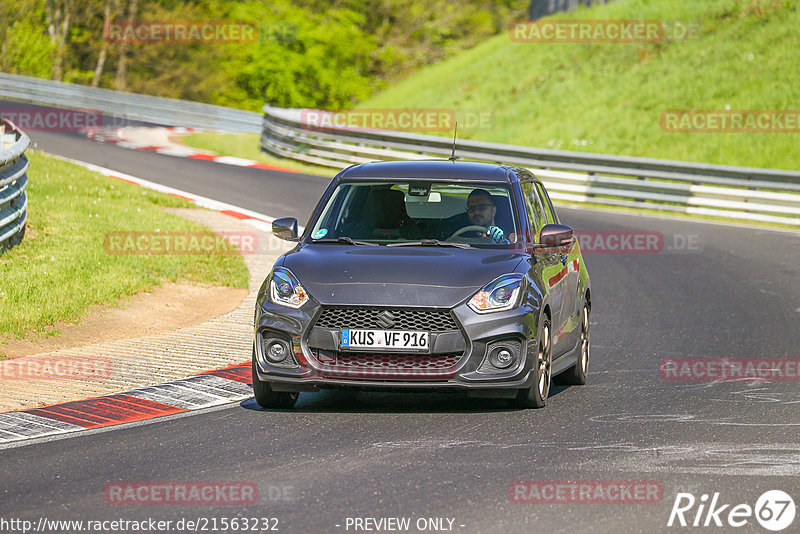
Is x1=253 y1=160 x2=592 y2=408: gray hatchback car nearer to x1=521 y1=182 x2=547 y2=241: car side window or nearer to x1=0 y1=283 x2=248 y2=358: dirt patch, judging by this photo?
x1=521 y1=182 x2=547 y2=241: car side window

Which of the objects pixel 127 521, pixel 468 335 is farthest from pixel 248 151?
pixel 127 521

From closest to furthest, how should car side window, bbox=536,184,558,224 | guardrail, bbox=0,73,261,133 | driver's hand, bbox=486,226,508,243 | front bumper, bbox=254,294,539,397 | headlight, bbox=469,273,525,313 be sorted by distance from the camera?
front bumper, bbox=254,294,539,397
headlight, bbox=469,273,525,313
driver's hand, bbox=486,226,508,243
car side window, bbox=536,184,558,224
guardrail, bbox=0,73,261,133

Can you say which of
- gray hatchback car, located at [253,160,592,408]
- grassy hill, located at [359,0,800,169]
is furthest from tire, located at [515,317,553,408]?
grassy hill, located at [359,0,800,169]

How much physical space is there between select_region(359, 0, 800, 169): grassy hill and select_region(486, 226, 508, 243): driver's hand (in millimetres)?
21806

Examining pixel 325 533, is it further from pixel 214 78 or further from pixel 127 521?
pixel 214 78

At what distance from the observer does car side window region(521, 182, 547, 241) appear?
914 cm

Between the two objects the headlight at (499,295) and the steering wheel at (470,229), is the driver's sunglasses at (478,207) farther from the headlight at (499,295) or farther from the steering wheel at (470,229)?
the headlight at (499,295)

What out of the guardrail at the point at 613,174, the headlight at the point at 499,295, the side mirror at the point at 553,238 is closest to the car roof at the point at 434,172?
the side mirror at the point at 553,238

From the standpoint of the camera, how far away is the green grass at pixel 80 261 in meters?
11.5

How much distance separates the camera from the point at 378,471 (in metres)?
6.47

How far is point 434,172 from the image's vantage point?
9.13 meters

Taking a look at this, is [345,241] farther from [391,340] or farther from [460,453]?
[460,453]

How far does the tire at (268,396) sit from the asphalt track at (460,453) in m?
0.17

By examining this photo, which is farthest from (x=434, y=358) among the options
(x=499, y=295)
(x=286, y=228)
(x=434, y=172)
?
(x=434, y=172)
